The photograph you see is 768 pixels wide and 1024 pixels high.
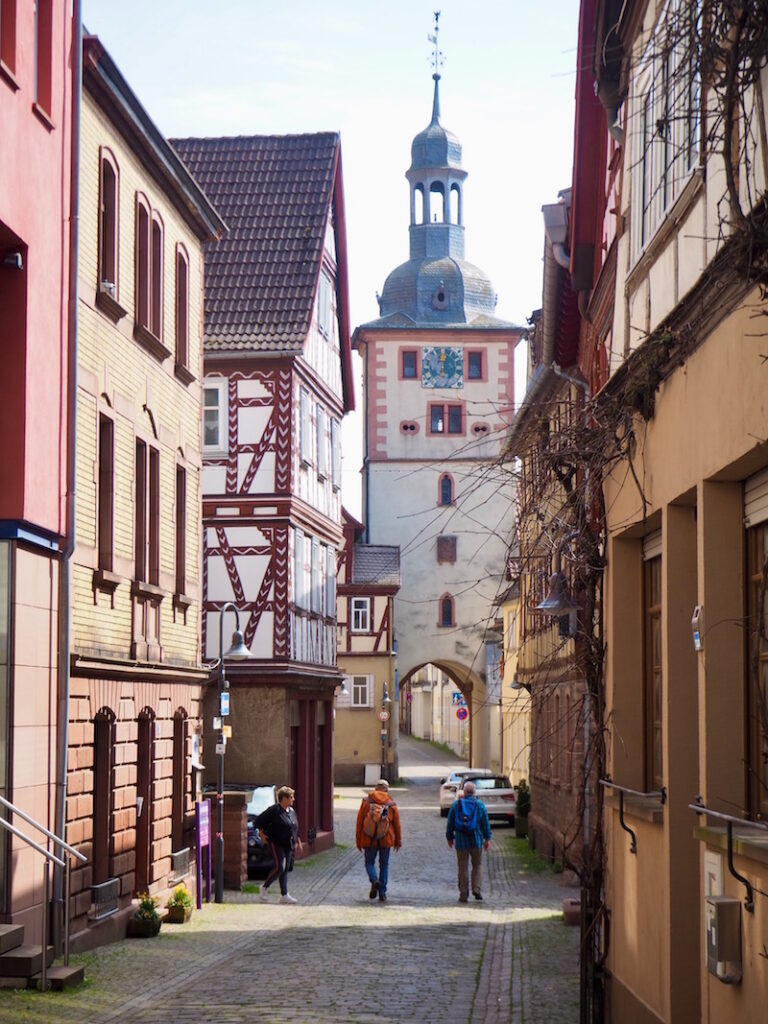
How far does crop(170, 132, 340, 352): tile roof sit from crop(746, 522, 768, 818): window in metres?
25.2

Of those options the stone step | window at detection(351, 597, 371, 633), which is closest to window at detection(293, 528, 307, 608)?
the stone step

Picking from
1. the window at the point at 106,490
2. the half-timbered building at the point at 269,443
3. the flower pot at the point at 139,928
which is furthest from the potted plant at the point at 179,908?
the half-timbered building at the point at 269,443

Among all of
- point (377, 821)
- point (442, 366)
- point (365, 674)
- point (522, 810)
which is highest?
point (442, 366)

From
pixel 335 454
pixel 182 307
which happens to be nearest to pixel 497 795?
pixel 335 454

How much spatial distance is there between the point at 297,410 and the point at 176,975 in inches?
766

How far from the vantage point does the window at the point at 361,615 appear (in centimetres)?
6238

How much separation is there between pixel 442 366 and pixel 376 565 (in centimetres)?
1043

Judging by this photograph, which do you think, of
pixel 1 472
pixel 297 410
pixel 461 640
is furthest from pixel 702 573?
pixel 461 640

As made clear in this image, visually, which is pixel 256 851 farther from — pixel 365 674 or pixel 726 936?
pixel 365 674

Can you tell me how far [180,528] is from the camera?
23297 millimetres

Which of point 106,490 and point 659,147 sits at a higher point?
point 659,147

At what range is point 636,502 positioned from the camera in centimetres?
1166

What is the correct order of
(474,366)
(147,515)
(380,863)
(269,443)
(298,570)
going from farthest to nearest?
(474,366)
(298,570)
(269,443)
(380,863)
(147,515)

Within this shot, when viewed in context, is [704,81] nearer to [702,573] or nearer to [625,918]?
[702,573]
